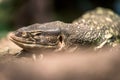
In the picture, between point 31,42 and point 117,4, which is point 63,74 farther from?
point 117,4

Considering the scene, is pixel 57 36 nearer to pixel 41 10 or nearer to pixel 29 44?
pixel 29 44

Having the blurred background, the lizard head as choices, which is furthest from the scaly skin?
the blurred background

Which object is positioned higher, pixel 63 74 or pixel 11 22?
pixel 11 22

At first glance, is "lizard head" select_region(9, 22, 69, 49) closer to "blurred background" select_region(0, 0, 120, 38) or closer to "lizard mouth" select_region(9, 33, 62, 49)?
"lizard mouth" select_region(9, 33, 62, 49)

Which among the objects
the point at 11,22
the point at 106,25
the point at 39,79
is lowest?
the point at 39,79

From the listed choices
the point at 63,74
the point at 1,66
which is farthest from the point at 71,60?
the point at 1,66

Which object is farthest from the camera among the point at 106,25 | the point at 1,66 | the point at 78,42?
the point at 106,25

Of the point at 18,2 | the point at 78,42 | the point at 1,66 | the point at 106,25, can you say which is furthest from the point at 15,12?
the point at 1,66

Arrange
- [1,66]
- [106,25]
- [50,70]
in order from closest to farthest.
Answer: [50,70], [1,66], [106,25]

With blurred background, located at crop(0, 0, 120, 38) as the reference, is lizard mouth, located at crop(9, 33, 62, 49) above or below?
below

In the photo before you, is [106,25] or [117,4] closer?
[106,25]
